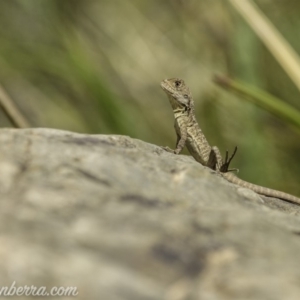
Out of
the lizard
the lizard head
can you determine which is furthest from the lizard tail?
the lizard head

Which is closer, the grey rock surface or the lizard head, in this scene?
the grey rock surface

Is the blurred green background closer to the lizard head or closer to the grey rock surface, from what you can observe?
the lizard head

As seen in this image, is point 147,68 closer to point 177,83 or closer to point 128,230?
point 177,83

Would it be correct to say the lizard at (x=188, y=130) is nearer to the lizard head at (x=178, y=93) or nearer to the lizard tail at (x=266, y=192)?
the lizard head at (x=178, y=93)

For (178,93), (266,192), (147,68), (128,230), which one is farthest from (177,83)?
(128,230)

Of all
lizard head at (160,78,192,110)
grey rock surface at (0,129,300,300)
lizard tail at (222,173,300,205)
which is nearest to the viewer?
grey rock surface at (0,129,300,300)

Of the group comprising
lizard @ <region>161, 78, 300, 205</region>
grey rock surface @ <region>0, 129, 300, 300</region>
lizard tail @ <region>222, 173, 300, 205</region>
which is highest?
lizard @ <region>161, 78, 300, 205</region>
